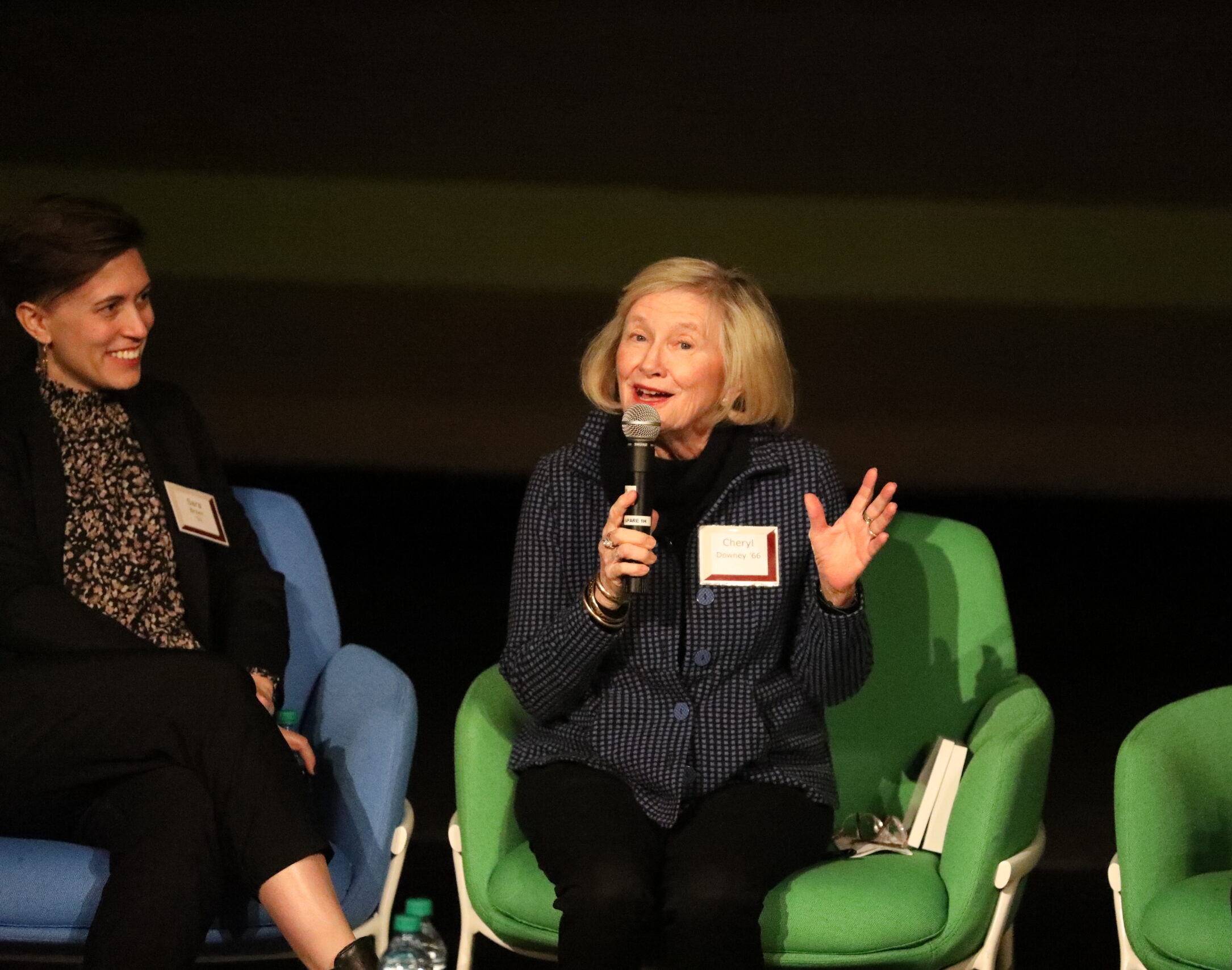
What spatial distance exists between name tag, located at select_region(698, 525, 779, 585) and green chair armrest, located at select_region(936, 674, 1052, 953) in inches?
18.0

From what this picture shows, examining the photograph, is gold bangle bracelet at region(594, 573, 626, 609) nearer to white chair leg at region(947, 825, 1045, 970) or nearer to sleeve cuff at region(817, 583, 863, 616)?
sleeve cuff at region(817, 583, 863, 616)

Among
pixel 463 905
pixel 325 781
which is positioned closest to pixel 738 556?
pixel 463 905

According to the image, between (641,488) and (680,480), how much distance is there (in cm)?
36

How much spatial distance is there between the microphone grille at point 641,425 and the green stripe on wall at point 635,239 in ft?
6.93

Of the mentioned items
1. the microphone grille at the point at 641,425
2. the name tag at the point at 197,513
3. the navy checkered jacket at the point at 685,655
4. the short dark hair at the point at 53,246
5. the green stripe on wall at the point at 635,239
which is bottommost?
the navy checkered jacket at the point at 685,655

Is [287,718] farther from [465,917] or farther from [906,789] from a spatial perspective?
[906,789]

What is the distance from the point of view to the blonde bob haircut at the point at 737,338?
2.83 m

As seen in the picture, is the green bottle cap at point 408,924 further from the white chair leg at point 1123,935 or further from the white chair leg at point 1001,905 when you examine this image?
the white chair leg at point 1123,935

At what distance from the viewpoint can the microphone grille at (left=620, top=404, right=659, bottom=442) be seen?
245cm

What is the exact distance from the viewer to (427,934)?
216 centimetres

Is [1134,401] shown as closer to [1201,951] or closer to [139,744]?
[1201,951]

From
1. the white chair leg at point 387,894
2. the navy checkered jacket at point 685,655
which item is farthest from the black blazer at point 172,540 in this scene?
the navy checkered jacket at point 685,655

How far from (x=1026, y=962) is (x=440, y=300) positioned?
93.1 inches

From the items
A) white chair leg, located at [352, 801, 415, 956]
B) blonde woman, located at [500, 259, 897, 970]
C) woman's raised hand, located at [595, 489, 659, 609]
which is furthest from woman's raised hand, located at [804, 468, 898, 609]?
white chair leg, located at [352, 801, 415, 956]
